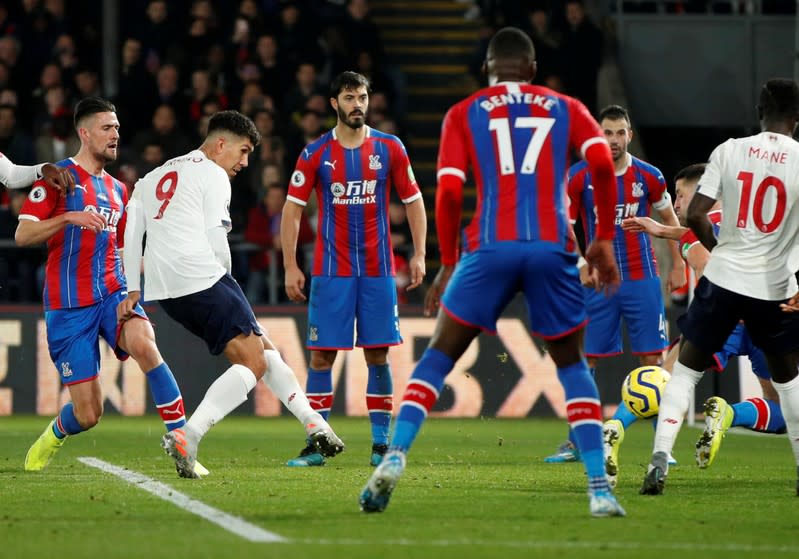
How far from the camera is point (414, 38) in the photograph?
2095 centimetres

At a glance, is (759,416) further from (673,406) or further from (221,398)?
(221,398)

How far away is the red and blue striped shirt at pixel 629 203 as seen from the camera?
34.0 ft

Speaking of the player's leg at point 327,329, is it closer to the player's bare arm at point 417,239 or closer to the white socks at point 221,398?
the player's bare arm at point 417,239

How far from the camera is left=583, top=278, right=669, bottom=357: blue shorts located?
10469 mm

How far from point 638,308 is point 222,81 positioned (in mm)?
8974

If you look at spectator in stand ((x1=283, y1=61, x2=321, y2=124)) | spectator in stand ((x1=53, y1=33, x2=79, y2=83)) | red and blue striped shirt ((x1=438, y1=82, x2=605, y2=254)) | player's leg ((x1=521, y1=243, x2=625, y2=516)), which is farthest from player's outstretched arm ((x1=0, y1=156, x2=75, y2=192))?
spectator in stand ((x1=53, y1=33, x2=79, y2=83))

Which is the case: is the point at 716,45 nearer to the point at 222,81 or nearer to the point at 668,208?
the point at 222,81

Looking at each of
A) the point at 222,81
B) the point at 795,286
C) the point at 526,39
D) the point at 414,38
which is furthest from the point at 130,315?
the point at 414,38

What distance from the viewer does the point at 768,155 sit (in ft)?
24.6

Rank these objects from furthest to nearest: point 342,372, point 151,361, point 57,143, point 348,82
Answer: point 57,143 → point 342,372 → point 348,82 → point 151,361

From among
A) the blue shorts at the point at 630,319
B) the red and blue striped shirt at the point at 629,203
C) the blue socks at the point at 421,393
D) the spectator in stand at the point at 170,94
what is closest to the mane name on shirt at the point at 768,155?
the blue socks at the point at 421,393

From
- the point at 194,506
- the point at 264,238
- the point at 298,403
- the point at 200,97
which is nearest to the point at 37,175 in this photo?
the point at 298,403

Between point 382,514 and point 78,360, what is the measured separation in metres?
3.03

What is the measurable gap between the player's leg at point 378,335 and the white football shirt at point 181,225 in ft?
5.87
